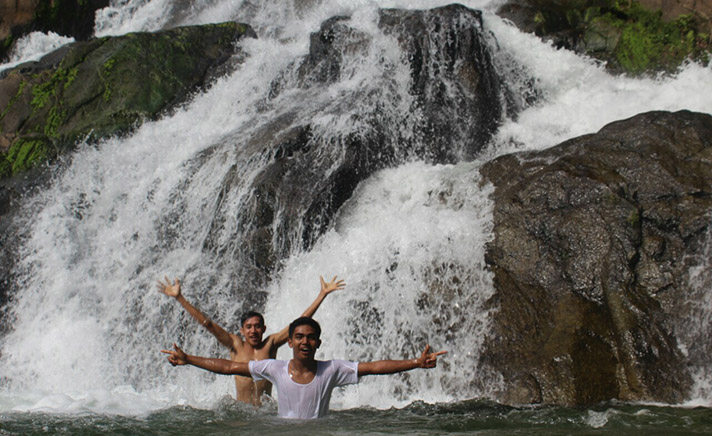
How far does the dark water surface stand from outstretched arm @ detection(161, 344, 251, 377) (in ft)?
1.65

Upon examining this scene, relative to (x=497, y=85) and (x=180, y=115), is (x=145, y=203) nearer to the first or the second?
(x=180, y=115)

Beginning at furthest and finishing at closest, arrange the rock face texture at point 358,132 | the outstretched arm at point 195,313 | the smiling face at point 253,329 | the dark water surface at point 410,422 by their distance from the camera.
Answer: the rock face texture at point 358,132 → the smiling face at point 253,329 → the outstretched arm at point 195,313 → the dark water surface at point 410,422

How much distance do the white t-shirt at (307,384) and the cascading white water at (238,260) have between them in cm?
279

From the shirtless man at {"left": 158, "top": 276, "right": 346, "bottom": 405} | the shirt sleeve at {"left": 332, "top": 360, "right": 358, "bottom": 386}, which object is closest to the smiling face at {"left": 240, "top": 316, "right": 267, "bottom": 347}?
the shirtless man at {"left": 158, "top": 276, "right": 346, "bottom": 405}

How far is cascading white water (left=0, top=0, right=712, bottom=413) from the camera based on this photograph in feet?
26.2

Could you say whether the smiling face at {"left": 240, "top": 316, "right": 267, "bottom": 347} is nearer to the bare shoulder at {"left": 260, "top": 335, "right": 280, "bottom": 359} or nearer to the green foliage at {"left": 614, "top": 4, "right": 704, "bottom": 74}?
the bare shoulder at {"left": 260, "top": 335, "right": 280, "bottom": 359}

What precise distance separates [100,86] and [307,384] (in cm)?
1096

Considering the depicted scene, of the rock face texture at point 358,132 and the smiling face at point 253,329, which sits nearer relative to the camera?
the smiling face at point 253,329

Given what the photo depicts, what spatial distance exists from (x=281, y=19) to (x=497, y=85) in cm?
698

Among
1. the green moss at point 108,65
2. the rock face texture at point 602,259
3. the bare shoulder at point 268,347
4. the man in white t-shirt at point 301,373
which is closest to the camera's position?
the man in white t-shirt at point 301,373

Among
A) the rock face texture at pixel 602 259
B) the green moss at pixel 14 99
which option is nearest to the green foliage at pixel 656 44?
the rock face texture at pixel 602 259

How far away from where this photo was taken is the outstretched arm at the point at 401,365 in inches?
171

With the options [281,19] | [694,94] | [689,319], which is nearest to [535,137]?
[694,94]

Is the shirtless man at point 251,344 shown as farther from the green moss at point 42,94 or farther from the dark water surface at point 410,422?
the green moss at point 42,94
